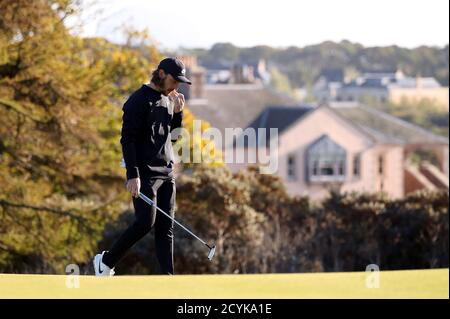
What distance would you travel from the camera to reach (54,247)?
79.2 feet

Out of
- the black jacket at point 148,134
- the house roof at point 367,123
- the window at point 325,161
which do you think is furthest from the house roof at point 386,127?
the black jacket at point 148,134

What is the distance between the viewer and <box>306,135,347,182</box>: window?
264 feet

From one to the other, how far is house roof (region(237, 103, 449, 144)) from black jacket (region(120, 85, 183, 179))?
2576 inches

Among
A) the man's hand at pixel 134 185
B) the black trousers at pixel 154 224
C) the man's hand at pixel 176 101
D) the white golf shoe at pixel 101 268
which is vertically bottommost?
the white golf shoe at pixel 101 268

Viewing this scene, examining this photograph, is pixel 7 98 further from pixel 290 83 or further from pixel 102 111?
pixel 290 83

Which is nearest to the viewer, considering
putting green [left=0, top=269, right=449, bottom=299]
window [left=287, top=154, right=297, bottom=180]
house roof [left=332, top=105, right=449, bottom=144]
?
putting green [left=0, top=269, right=449, bottom=299]

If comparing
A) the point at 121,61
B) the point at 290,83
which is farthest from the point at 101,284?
the point at 290,83

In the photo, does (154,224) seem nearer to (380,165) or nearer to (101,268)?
(101,268)

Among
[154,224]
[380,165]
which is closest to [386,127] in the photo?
[380,165]

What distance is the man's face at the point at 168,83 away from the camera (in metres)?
8.70

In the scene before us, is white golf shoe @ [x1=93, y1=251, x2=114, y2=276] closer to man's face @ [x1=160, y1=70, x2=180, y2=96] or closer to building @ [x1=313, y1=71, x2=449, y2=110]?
man's face @ [x1=160, y1=70, x2=180, y2=96]

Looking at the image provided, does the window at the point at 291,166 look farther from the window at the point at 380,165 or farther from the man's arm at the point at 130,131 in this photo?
the man's arm at the point at 130,131

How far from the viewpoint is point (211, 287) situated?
8852 millimetres

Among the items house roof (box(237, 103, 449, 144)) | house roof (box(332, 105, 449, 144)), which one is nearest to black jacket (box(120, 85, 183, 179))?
house roof (box(237, 103, 449, 144))
